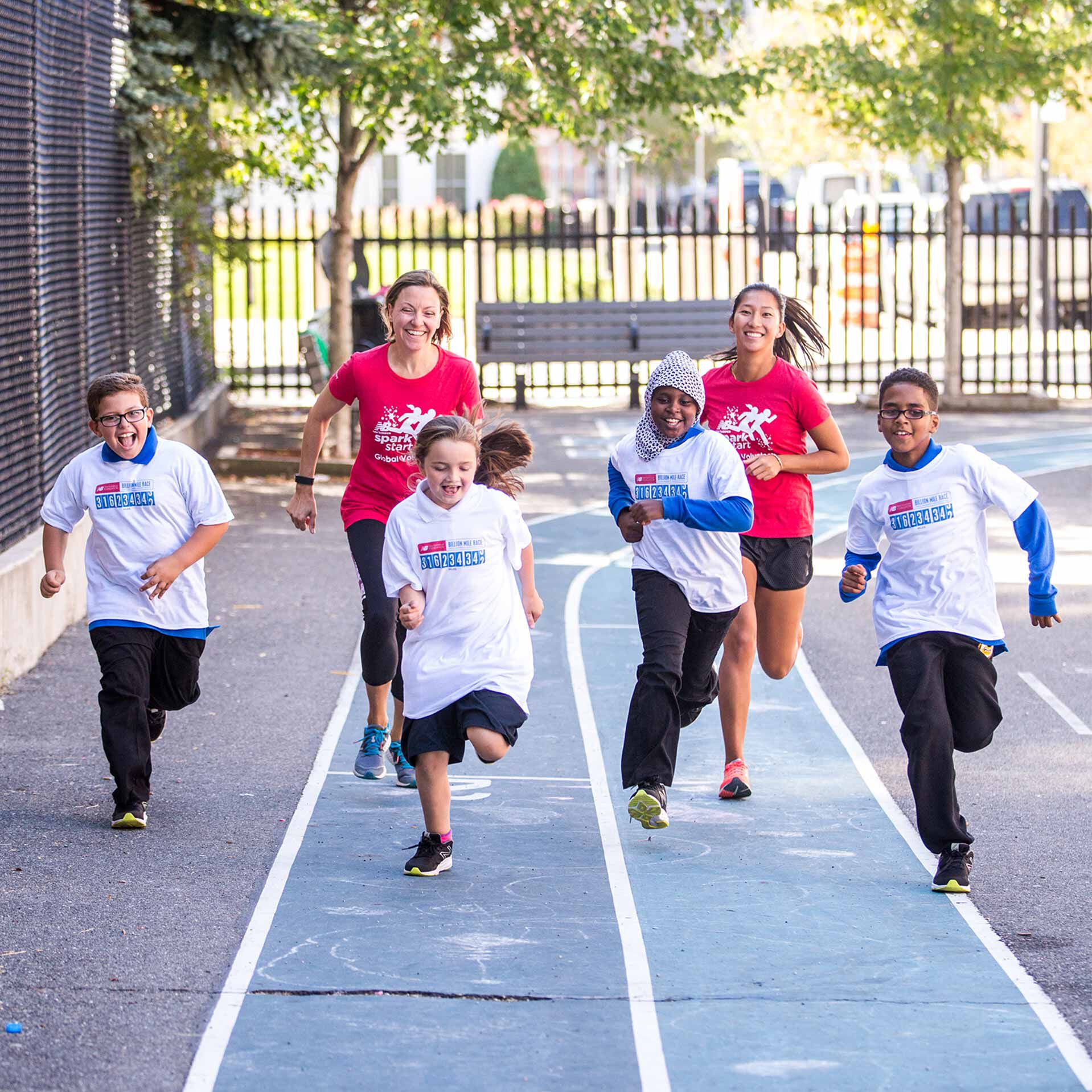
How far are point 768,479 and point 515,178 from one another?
6046 centimetres

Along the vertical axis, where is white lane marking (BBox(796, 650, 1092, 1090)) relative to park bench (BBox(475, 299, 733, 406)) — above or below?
below

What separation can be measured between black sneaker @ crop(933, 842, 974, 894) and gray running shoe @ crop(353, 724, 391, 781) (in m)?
2.43

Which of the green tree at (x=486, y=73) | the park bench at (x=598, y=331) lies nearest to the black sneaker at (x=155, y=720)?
the green tree at (x=486, y=73)

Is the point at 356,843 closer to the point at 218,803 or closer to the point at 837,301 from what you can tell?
the point at 218,803

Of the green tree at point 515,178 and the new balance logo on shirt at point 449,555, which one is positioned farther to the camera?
the green tree at point 515,178

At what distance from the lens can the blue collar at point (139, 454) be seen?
6785 mm

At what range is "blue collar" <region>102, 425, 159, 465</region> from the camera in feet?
22.3

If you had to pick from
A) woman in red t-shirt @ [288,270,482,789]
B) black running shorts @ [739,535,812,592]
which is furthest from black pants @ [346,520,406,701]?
black running shorts @ [739,535,812,592]

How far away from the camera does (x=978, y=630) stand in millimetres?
6148

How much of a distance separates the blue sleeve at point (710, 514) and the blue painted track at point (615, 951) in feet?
3.87

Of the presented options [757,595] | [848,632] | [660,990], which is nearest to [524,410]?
[848,632]

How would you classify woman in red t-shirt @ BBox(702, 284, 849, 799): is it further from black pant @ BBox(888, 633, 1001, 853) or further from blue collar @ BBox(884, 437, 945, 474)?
black pant @ BBox(888, 633, 1001, 853)

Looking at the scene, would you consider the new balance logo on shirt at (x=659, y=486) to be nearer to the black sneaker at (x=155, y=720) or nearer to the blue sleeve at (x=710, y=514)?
the blue sleeve at (x=710, y=514)

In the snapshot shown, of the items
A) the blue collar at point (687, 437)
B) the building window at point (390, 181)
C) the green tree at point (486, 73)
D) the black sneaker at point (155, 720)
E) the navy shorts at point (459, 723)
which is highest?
the building window at point (390, 181)
